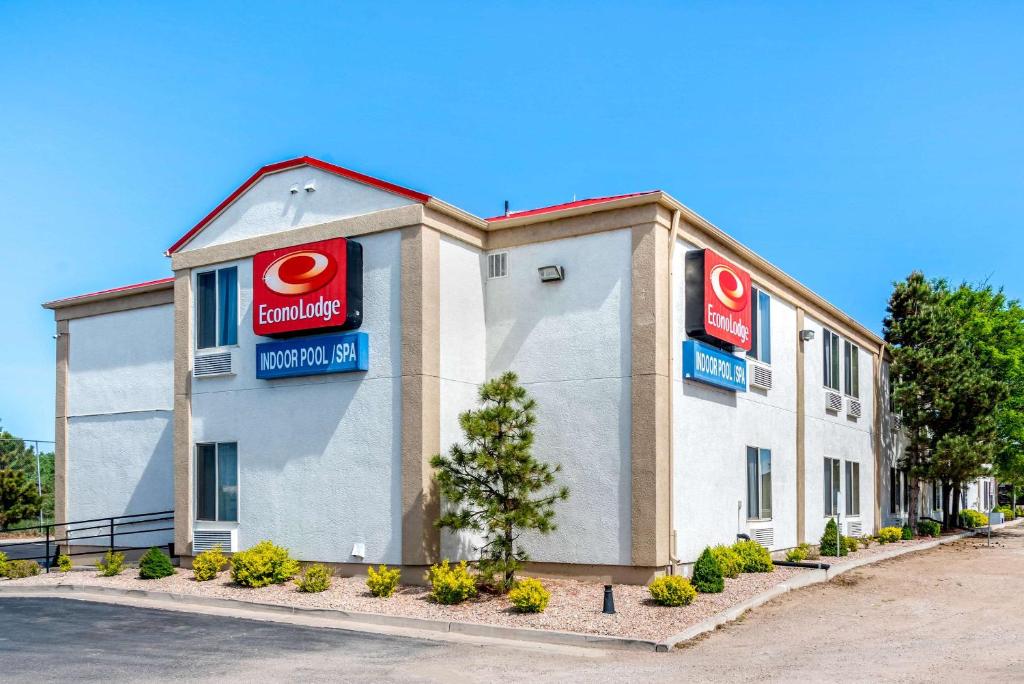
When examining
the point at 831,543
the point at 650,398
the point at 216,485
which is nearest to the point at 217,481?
the point at 216,485

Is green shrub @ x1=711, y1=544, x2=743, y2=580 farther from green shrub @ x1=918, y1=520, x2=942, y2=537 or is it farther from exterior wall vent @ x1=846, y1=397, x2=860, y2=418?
green shrub @ x1=918, y1=520, x2=942, y2=537

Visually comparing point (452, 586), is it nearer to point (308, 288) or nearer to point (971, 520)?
point (308, 288)

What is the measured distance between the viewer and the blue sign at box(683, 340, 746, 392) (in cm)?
1822

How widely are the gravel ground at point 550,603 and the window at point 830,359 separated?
9.60m

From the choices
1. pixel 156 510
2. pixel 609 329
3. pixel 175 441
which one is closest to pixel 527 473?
pixel 609 329

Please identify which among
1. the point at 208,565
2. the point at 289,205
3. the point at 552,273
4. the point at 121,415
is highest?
the point at 289,205

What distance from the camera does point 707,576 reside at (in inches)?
653

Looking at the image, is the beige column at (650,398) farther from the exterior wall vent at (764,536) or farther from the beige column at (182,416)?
the beige column at (182,416)

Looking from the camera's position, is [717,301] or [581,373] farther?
[717,301]

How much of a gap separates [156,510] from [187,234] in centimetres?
660

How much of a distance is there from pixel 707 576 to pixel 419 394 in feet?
19.2

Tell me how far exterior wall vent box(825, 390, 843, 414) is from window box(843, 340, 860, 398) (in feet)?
4.39

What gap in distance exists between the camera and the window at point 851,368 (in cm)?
2944

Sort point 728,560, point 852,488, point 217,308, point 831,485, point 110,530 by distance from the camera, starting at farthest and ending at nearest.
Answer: point 852,488 < point 831,485 < point 110,530 < point 217,308 < point 728,560
